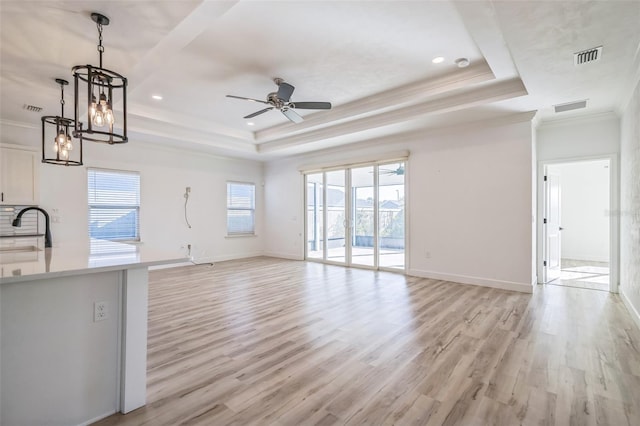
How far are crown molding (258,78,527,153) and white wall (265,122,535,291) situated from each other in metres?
0.89

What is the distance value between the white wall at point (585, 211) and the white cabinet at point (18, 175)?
34.2 feet

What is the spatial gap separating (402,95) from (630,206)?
3211 mm

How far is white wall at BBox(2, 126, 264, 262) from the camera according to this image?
539cm

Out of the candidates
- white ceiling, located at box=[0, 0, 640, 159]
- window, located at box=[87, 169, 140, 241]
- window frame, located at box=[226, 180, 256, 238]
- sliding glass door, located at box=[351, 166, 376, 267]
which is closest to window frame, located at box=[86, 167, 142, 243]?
window, located at box=[87, 169, 140, 241]

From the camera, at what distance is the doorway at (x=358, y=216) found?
6.28 meters

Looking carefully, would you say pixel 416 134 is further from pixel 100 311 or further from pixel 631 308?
pixel 100 311

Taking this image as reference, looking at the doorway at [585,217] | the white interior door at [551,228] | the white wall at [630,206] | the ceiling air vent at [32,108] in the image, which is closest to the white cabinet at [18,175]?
the ceiling air vent at [32,108]

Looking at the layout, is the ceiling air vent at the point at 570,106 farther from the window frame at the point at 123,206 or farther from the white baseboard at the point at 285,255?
the window frame at the point at 123,206

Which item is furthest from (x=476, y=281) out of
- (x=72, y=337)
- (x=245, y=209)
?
(x=245, y=209)

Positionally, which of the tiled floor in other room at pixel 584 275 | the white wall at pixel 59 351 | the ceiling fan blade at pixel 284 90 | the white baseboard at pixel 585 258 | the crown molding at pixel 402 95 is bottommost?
the tiled floor in other room at pixel 584 275

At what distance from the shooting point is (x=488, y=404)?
6.46 ft

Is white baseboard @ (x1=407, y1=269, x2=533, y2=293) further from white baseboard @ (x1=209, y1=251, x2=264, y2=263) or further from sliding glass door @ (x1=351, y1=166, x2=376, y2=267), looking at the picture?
white baseboard @ (x1=209, y1=251, x2=264, y2=263)

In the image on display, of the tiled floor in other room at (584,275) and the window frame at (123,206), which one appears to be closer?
the tiled floor in other room at (584,275)

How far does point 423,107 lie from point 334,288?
125 inches
